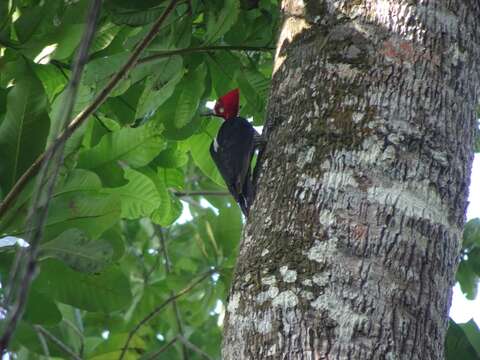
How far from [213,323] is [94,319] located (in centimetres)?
89

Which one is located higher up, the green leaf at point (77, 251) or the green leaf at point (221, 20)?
the green leaf at point (221, 20)

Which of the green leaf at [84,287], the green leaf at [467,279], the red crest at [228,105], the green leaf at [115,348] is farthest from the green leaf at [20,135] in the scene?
the green leaf at [467,279]

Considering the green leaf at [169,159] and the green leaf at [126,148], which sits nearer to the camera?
the green leaf at [126,148]

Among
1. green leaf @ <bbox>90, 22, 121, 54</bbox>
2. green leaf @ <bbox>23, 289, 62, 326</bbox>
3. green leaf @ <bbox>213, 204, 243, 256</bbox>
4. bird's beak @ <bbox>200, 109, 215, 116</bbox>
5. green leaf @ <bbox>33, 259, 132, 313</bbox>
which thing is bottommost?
green leaf @ <bbox>23, 289, 62, 326</bbox>

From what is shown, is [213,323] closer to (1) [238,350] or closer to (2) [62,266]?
(2) [62,266]

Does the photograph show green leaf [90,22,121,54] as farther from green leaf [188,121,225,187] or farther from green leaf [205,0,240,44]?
green leaf [188,121,225,187]

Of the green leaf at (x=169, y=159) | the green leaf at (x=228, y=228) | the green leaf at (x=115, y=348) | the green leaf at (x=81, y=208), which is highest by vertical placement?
the green leaf at (x=169, y=159)

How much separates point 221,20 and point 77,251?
1.20 metres

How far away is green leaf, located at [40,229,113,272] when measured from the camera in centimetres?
279

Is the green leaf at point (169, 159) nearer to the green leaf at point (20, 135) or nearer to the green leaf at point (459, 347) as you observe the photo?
the green leaf at point (20, 135)

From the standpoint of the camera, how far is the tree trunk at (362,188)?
6.59ft

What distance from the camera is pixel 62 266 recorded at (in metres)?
3.17

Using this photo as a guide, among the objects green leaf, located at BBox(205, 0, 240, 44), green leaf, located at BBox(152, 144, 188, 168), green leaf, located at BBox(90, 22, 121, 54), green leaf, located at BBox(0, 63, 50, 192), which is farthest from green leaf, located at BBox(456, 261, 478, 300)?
green leaf, located at BBox(0, 63, 50, 192)

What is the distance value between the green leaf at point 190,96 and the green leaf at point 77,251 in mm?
965
